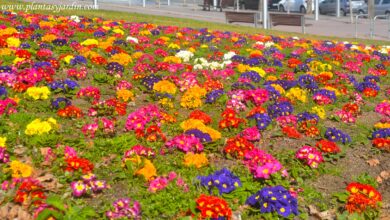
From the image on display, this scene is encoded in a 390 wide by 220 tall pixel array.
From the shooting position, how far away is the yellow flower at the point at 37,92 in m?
7.49

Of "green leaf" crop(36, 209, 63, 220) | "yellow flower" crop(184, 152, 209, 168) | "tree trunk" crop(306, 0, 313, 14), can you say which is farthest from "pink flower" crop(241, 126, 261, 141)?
"tree trunk" crop(306, 0, 313, 14)

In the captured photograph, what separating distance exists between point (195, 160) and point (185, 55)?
550cm

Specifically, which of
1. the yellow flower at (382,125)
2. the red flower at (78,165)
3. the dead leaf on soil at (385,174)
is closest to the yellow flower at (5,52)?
the red flower at (78,165)

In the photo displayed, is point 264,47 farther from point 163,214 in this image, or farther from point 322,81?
point 163,214

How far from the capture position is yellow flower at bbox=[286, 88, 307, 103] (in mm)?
8652

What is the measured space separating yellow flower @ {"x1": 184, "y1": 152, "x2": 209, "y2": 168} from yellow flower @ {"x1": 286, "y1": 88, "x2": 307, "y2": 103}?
3180mm

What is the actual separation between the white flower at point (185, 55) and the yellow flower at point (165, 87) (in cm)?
258

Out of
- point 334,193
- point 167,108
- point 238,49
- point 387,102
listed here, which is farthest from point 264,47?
point 334,193

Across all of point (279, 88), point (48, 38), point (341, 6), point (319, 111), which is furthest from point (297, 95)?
point (341, 6)

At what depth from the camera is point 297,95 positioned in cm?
867

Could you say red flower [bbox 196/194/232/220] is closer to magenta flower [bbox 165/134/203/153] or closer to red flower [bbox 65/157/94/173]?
magenta flower [bbox 165/134/203/153]

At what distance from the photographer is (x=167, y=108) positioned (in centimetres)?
789

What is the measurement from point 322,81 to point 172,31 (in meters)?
6.62

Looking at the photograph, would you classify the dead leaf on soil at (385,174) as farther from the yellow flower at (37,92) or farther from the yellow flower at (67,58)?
the yellow flower at (67,58)
